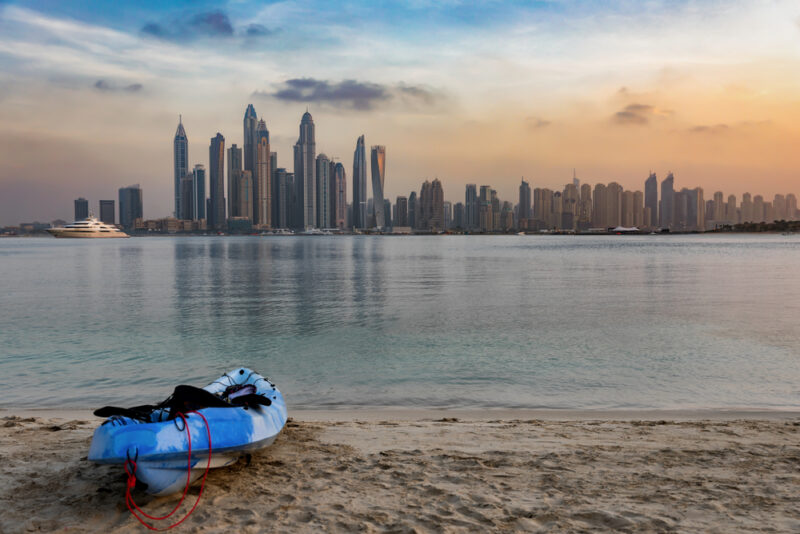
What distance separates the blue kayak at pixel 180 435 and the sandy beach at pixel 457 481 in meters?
0.38

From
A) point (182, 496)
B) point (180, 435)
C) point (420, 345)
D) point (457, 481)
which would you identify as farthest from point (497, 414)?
point (420, 345)

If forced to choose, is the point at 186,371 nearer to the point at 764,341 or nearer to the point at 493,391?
the point at 493,391

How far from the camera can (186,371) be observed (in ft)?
53.3

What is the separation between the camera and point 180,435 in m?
6.84

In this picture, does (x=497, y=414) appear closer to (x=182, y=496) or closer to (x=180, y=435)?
(x=182, y=496)

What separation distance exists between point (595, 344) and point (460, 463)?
43.4ft

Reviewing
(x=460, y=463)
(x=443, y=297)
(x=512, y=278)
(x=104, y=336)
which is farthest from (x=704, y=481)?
(x=512, y=278)

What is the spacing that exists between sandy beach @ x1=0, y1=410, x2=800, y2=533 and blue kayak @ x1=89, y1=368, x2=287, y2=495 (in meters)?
0.38

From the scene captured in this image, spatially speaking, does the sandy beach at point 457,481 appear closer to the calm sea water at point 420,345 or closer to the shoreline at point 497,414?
the shoreline at point 497,414

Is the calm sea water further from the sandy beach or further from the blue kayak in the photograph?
the blue kayak

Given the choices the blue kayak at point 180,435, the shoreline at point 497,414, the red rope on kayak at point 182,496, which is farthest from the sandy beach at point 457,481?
the shoreline at point 497,414

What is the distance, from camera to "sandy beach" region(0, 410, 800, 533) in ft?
20.4

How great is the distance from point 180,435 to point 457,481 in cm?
349

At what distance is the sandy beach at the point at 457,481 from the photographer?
6.23 m
